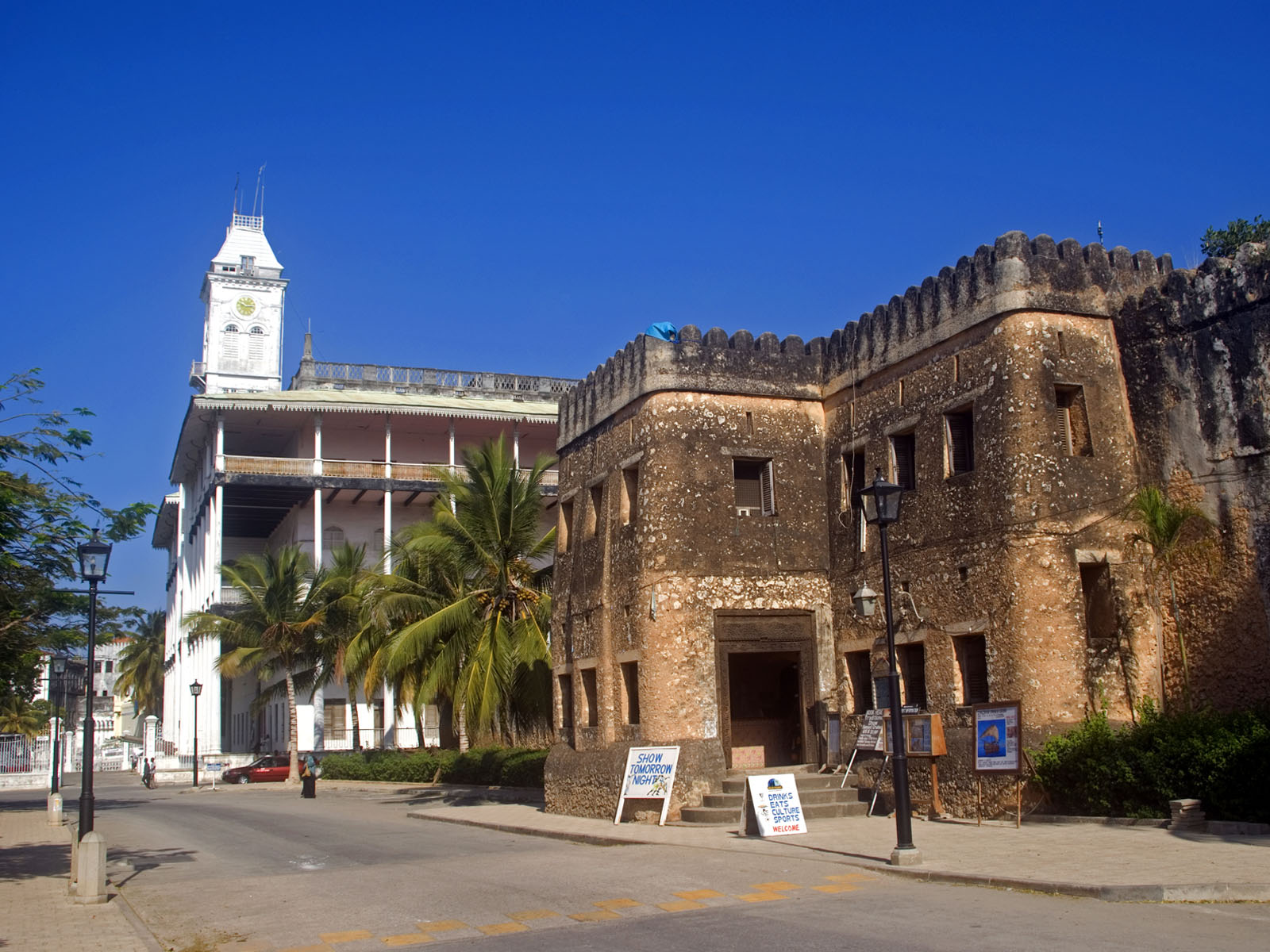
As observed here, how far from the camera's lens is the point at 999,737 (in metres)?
15.2

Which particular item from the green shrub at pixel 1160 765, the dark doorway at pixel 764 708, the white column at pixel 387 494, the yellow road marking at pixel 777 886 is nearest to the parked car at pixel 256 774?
the white column at pixel 387 494

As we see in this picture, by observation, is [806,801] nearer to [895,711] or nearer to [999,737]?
[999,737]

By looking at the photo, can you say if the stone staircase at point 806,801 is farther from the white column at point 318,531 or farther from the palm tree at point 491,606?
the white column at point 318,531

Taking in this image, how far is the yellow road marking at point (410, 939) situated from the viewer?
31.0 feet

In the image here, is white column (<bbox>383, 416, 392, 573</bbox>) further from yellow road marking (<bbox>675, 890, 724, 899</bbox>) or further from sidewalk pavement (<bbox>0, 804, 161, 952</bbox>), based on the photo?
yellow road marking (<bbox>675, 890, 724, 899</bbox>)

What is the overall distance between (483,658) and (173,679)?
40.2 m

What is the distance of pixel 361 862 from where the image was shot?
1551 centimetres

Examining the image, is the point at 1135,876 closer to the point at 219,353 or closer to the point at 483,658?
the point at 483,658

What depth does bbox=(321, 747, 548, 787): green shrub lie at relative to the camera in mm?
28047

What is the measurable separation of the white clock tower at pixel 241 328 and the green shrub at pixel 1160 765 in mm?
51248

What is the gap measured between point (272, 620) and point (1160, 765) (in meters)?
31.0

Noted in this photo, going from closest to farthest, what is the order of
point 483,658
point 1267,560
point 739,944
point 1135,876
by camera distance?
point 739,944 < point 1135,876 < point 1267,560 < point 483,658

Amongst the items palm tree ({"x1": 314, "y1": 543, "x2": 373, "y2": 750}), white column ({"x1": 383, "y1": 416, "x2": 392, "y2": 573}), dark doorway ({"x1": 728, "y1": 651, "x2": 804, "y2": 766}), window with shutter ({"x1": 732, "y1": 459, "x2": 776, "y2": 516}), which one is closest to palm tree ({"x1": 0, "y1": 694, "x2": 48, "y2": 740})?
white column ({"x1": 383, "y1": 416, "x2": 392, "y2": 573})

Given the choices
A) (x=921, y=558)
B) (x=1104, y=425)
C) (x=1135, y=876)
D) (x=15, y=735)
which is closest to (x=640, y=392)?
(x=921, y=558)
